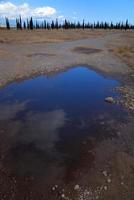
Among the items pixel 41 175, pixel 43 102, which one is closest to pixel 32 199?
pixel 41 175

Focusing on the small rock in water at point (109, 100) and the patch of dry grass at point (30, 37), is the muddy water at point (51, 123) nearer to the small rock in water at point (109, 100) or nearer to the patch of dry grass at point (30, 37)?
the small rock in water at point (109, 100)

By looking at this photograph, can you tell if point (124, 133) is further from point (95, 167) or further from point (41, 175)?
point (41, 175)

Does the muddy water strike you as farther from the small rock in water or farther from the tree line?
the tree line

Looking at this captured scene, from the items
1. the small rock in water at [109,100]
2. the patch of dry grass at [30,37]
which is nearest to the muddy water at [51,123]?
the small rock in water at [109,100]

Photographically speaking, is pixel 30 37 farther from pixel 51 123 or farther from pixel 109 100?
pixel 51 123

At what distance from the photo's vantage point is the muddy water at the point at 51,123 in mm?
7285

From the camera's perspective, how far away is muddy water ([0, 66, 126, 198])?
729 cm

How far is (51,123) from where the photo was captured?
33.2 ft

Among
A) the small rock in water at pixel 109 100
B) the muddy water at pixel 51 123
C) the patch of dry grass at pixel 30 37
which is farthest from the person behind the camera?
the patch of dry grass at pixel 30 37

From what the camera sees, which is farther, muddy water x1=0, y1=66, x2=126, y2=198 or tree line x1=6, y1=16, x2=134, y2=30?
tree line x1=6, y1=16, x2=134, y2=30

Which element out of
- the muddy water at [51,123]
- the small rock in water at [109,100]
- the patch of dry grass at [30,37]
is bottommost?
the muddy water at [51,123]

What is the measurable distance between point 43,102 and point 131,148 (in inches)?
226

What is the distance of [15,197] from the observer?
5.99 metres

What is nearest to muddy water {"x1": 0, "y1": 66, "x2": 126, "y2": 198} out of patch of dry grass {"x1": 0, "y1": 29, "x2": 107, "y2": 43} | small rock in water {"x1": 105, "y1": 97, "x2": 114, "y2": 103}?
small rock in water {"x1": 105, "y1": 97, "x2": 114, "y2": 103}
